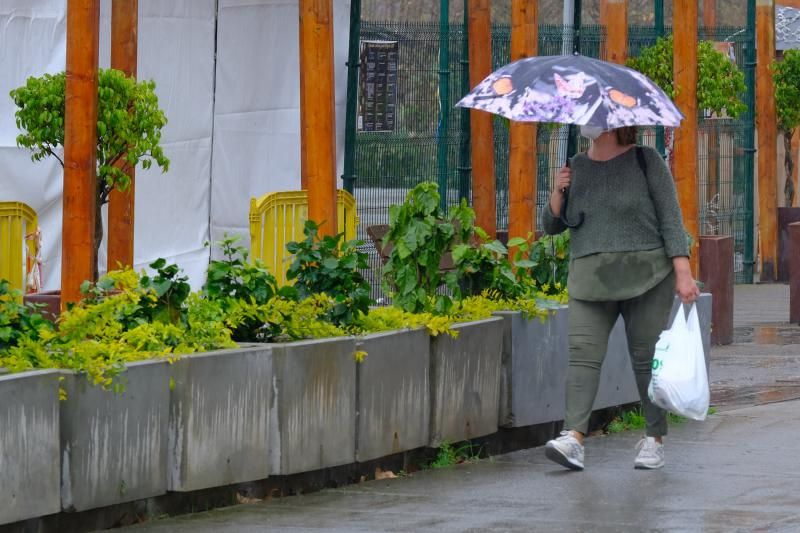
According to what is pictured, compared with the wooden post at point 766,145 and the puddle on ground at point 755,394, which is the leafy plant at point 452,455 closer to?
the puddle on ground at point 755,394

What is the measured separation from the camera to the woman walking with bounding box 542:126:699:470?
743 cm

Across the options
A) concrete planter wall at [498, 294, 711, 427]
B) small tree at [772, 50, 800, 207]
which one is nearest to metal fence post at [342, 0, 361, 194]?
small tree at [772, 50, 800, 207]

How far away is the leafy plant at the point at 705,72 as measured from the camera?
17.2m

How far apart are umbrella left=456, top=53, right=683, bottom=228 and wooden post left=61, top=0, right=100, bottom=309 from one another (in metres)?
2.28

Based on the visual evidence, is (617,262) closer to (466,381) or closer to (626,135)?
(626,135)

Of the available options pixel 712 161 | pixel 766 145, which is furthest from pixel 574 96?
pixel 766 145

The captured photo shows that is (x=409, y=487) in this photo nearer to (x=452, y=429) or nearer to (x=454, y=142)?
(x=452, y=429)

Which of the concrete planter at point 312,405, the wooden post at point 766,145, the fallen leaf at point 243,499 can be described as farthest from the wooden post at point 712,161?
the fallen leaf at point 243,499

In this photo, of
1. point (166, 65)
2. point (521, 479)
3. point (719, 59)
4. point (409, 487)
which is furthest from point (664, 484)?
point (719, 59)

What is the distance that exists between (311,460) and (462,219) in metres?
1.80

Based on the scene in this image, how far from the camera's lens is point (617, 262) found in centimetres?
743

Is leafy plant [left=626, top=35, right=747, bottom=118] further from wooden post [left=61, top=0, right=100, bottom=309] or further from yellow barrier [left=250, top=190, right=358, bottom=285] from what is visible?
wooden post [left=61, top=0, right=100, bottom=309]

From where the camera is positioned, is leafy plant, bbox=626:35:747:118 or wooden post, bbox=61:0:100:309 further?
leafy plant, bbox=626:35:747:118

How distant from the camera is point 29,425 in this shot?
5613mm
